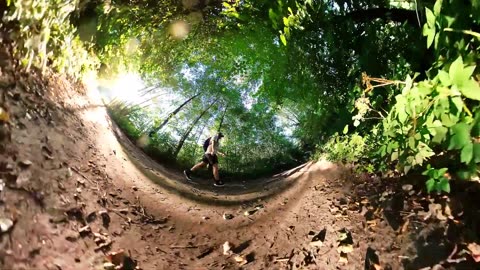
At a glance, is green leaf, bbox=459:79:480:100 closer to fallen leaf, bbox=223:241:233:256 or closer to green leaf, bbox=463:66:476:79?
green leaf, bbox=463:66:476:79

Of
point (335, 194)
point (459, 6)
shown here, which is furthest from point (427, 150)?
point (335, 194)

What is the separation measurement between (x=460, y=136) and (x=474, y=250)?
0.96 metres

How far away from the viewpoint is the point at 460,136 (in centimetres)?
175

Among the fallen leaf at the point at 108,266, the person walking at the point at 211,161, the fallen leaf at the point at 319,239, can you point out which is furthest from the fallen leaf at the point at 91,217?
the person walking at the point at 211,161

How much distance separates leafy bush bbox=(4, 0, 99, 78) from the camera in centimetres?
292

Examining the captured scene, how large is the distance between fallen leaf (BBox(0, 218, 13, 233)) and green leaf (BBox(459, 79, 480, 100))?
235 centimetres

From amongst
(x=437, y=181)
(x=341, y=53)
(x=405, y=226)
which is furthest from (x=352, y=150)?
(x=437, y=181)

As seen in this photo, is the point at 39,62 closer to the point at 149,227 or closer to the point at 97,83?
the point at 149,227

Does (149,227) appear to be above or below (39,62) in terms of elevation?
below

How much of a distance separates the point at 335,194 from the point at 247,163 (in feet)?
51.6

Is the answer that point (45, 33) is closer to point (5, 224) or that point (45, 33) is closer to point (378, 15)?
point (5, 224)

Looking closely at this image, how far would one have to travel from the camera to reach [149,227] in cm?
385

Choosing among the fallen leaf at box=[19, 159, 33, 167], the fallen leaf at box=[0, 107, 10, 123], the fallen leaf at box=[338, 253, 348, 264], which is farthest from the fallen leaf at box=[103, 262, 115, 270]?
the fallen leaf at box=[338, 253, 348, 264]

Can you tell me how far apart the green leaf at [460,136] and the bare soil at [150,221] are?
0.84 m
